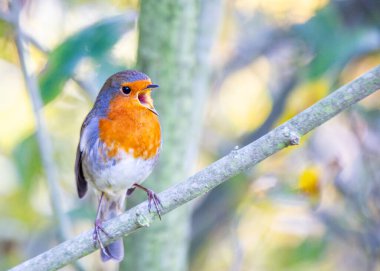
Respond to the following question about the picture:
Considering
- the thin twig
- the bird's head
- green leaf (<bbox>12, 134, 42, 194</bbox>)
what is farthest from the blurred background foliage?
the bird's head

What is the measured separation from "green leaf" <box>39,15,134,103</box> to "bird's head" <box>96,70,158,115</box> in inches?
11.0

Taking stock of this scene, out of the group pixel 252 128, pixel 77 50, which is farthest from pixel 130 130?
pixel 252 128

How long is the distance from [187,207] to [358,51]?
4.16 feet

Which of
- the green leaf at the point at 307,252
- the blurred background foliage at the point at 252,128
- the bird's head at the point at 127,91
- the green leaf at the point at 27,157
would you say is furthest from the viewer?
the green leaf at the point at 307,252

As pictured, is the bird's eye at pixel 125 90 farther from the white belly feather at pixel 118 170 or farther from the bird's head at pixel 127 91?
the white belly feather at pixel 118 170

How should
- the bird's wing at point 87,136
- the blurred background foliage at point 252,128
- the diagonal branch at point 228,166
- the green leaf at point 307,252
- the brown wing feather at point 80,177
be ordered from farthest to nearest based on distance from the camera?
the green leaf at point 307,252 < the blurred background foliage at point 252,128 < the brown wing feather at point 80,177 < the bird's wing at point 87,136 < the diagonal branch at point 228,166

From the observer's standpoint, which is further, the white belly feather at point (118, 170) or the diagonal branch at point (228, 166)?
the white belly feather at point (118, 170)

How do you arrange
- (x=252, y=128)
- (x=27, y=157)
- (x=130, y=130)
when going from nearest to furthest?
(x=130, y=130) < (x=27, y=157) < (x=252, y=128)

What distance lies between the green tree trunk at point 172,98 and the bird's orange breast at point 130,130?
34 centimetres

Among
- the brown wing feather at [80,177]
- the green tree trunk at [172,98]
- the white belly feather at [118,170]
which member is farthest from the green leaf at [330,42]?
the brown wing feather at [80,177]

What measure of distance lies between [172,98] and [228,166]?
1.15m

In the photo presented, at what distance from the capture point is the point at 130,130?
3.26 metres

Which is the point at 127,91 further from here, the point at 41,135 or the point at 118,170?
the point at 41,135

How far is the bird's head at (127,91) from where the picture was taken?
3236mm
